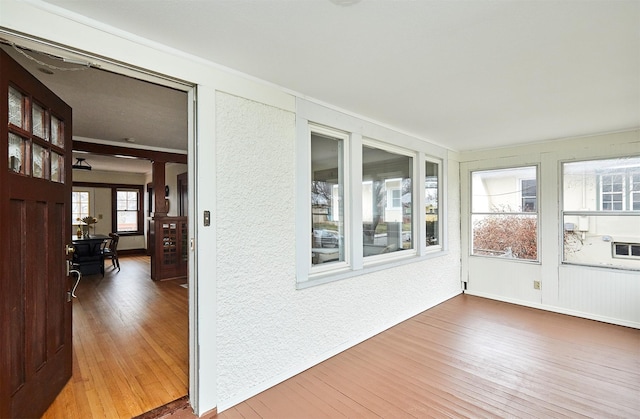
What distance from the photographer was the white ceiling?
1.46 metres

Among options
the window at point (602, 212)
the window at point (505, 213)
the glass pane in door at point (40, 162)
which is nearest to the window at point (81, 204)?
the glass pane in door at point (40, 162)

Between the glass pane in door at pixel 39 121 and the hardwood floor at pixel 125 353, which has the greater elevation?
the glass pane in door at pixel 39 121

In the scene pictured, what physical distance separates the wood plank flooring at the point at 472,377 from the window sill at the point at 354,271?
726mm

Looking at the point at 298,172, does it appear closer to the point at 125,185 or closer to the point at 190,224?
the point at 190,224

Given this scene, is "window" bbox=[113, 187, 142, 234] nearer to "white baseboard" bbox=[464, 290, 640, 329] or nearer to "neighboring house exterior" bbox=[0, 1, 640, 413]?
"neighboring house exterior" bbox=[0, 1, 640, 413]

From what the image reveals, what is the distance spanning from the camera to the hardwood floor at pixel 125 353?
2053 mm

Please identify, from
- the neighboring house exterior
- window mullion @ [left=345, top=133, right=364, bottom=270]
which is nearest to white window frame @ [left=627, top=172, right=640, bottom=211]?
the neighboring house exterior

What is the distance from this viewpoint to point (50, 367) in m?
1.98

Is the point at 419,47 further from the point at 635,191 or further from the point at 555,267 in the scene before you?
the point at 555,267

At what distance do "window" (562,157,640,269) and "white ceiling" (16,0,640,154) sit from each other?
3.61 feet

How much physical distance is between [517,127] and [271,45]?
317 centimetres

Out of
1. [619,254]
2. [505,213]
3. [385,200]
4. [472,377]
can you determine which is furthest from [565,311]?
[385,200]

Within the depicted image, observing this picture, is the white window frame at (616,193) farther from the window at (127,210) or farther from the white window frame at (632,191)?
the window at (127,210)

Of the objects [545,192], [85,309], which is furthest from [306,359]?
[545,192]
